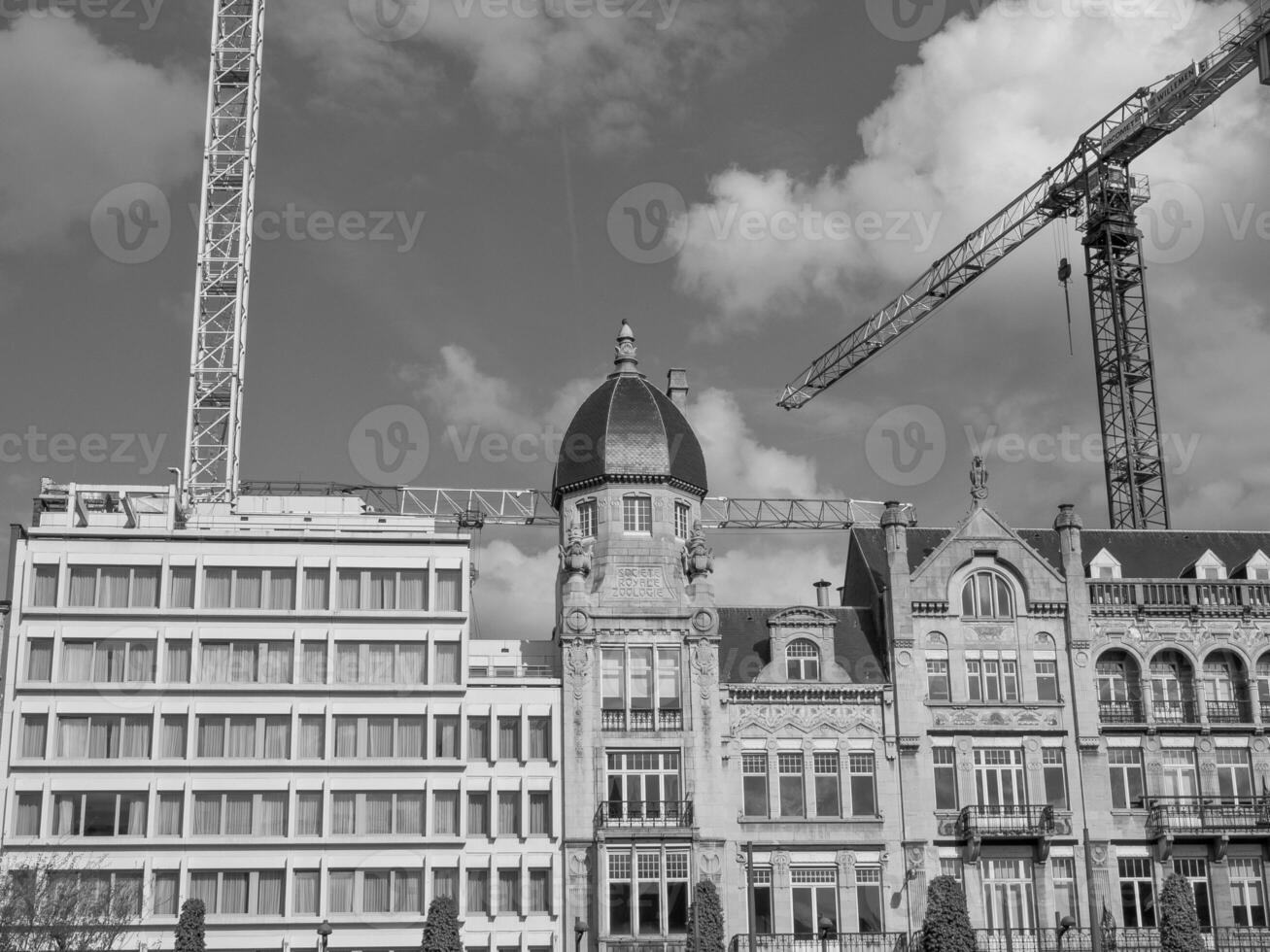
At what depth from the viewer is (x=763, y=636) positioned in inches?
3071

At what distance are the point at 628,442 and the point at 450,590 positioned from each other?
10.6 meters

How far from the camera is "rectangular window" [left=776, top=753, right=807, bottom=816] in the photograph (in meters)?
73.4

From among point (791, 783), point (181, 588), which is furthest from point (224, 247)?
point (791, 783)

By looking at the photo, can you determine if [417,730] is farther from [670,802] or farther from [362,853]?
[670,802]

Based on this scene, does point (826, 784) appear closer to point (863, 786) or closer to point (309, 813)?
point (863, 786)

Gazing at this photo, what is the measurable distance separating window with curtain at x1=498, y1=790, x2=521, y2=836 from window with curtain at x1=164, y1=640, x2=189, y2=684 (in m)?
14.8

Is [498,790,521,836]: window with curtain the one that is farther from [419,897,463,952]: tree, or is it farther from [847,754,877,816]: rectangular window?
[847,754,877,816]: rectangular window

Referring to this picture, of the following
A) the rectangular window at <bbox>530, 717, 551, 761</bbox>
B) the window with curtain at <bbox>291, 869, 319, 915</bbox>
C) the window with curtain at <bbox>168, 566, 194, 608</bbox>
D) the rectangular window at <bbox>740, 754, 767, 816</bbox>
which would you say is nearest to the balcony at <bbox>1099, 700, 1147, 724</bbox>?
the rectangular window at <bbox>740, 754, 767, 816</bbox>

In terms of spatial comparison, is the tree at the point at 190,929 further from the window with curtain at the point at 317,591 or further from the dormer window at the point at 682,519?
the dormer window at the point at 682,519

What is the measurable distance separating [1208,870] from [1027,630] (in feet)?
41.9

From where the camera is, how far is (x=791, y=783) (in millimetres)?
73812

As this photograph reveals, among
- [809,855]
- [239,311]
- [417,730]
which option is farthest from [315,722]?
[239,311]

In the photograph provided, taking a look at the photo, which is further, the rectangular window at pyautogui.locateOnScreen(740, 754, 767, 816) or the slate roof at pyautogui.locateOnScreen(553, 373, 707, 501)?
the slate roof at pyautogui.locateOnScreen(553, 373, 707, 501)

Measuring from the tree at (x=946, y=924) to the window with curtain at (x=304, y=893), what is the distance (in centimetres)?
2620
